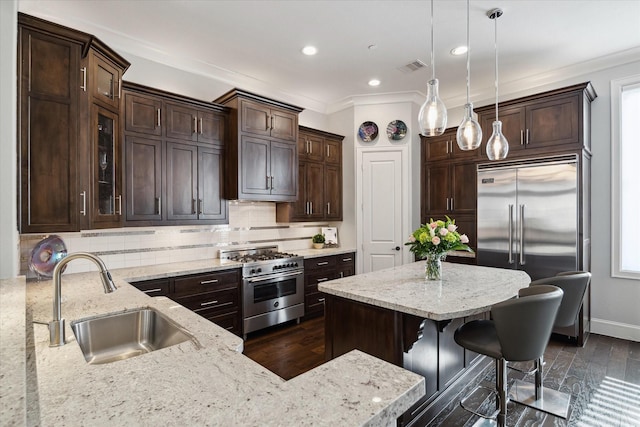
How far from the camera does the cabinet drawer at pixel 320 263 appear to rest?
4.27 meters

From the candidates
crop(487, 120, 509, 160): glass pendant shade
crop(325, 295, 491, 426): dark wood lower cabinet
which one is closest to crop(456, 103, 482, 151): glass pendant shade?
crop(487, 120, 509, 160): glass pendant shade

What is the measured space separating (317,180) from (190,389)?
13.3 ft

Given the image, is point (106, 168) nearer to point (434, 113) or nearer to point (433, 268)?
point (434, 113)

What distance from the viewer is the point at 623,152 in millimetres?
3582

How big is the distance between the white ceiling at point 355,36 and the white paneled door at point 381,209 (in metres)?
1.13

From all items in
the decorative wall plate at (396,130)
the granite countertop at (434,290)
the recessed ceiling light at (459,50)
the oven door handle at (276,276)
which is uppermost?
the recessed ceiling light at (459,50)

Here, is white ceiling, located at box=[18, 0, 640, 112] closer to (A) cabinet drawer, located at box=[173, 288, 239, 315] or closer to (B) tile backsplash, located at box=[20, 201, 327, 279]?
(B) tile backsplash, located at box=[20, 201, 327, 279]

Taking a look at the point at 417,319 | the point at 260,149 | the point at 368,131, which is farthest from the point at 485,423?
the point at 368,131

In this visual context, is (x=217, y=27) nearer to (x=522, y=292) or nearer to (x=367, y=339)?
(x=367, y=339)

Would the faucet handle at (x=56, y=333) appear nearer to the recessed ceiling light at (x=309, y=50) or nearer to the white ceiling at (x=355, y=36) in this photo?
the white ceiling at (x=355, y=36)

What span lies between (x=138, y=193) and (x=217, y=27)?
176 cm

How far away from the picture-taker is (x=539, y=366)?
2404 millimetres

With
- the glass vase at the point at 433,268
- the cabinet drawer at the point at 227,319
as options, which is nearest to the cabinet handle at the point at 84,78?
the cabinet drawer at the point at 227,319

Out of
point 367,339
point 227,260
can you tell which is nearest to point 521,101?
point 367,339
